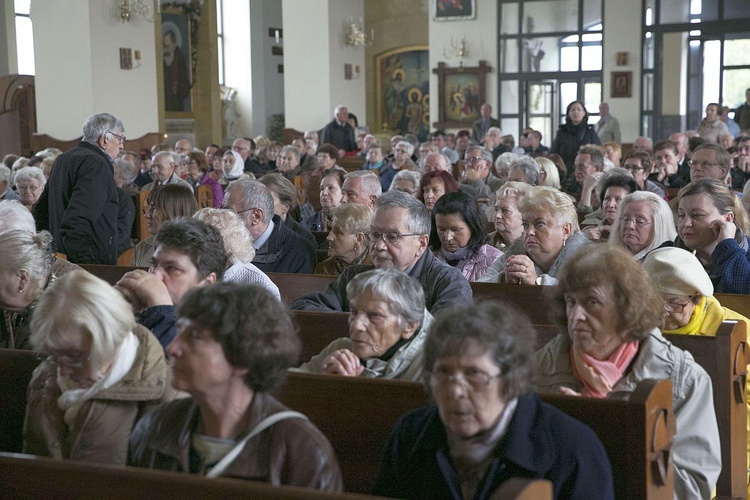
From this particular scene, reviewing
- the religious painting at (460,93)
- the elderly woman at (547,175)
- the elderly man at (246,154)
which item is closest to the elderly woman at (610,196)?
the elderly woman at (547,175)

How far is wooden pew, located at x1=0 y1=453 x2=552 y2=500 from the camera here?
1.49m

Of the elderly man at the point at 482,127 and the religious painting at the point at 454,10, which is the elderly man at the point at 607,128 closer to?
the elderly man at the point at 482,127

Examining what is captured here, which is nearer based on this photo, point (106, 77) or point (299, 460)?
point (299, 460)

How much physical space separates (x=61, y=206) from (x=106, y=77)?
8169 millimetres

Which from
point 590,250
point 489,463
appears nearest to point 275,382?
point 489,463

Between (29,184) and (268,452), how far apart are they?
20.2ft

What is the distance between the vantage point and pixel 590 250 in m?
2.67

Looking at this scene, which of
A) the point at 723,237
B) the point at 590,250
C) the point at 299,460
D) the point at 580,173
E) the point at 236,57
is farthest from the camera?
the point at 236,57

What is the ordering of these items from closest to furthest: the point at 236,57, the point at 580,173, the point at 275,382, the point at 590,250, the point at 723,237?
the point at 275,382, the point at 590,250, the point at 723,237, the point at 580,173, the point at 236,57

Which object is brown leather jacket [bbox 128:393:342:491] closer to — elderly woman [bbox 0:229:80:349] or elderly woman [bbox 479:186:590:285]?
elderly woman [bbox 0:229:80:349]

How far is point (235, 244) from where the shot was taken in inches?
160

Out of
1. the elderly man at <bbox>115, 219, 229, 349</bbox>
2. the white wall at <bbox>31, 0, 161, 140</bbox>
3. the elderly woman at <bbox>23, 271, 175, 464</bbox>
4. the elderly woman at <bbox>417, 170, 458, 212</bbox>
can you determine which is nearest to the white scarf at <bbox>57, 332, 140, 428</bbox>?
the elderly woman at <bbox>23, 271, 175, 464</bbox>

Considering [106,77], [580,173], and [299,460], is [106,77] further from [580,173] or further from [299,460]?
[299,460]

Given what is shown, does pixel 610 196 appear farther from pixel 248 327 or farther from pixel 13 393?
pixel 248 327
